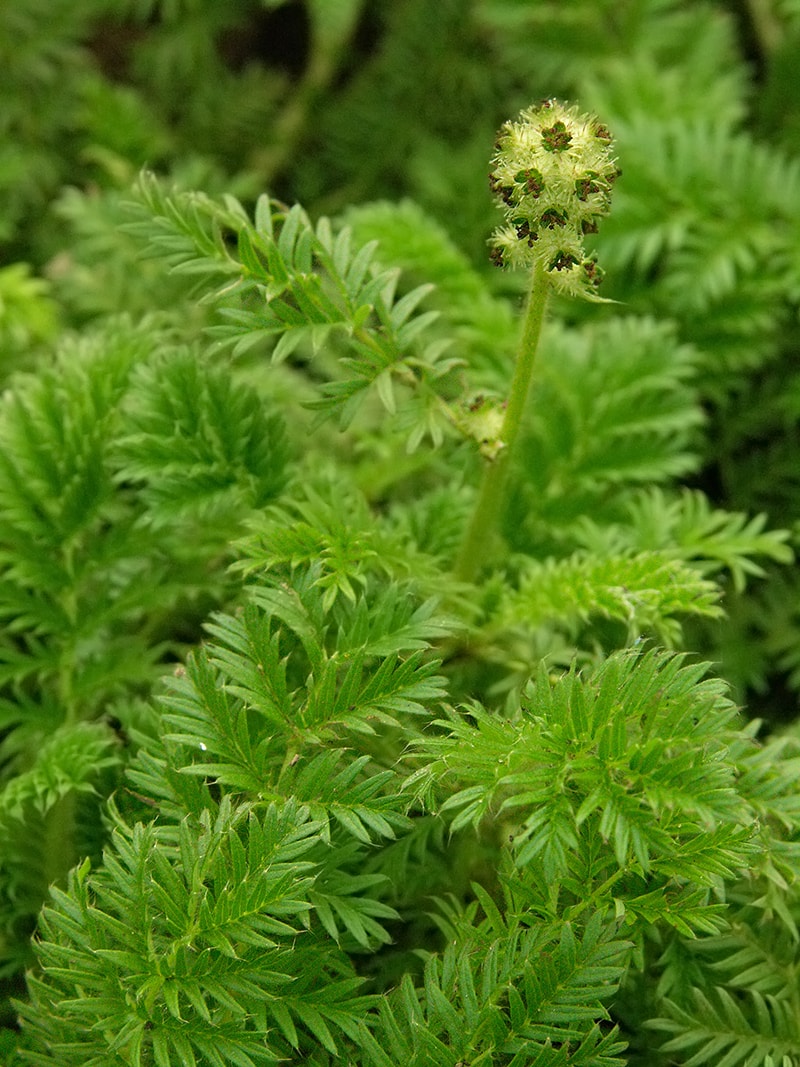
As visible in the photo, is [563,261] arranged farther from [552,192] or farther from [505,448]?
[505,448]

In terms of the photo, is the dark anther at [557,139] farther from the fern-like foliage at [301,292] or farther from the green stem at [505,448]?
the fern-like foliage at [301,292]

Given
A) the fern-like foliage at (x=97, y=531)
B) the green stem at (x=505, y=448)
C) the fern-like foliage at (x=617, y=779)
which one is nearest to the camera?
the fern-like foliage at (x=617, y=779)

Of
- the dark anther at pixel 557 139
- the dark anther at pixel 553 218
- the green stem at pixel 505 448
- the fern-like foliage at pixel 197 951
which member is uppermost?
the dark anther at pixel 557 139

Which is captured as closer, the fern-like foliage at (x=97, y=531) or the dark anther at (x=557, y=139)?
the dark anther at (x=557, y=139)

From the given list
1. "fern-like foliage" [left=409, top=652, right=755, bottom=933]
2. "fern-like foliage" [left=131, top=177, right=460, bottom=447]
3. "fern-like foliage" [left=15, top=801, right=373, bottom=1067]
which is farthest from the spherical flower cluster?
"fern-like foliage" [left=15, top=801, right=373, bottom=1067]

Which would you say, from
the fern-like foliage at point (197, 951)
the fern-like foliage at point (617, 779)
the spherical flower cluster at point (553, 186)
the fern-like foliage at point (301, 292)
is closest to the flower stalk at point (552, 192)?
the spherical flower cluster at point (553, 186)

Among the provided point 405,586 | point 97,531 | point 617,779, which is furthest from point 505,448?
point 97,531

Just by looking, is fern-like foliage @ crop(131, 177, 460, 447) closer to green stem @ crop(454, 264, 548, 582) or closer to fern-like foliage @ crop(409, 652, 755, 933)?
green stem @ crop(454, 264, 548, 582)

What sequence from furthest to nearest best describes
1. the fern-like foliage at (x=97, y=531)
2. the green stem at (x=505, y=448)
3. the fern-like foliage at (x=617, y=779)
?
the fern-like foliage at (x=97, y=531) < the green stem at (x=505, y=448) < the fern-like foliage at (x=617, y=779)
